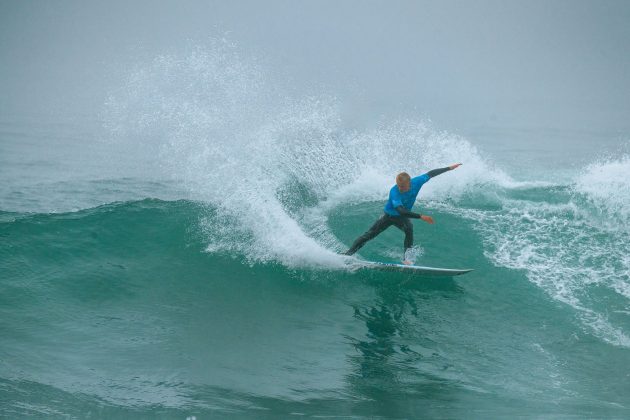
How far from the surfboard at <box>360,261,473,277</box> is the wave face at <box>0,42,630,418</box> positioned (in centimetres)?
22

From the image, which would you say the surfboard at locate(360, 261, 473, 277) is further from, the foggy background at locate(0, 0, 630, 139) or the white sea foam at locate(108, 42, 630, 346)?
the foggy background at locate(0, 0, 630, 139)

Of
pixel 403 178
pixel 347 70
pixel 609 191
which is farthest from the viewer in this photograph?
pixel 347 70

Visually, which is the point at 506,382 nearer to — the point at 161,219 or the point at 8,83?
the point at 161,219

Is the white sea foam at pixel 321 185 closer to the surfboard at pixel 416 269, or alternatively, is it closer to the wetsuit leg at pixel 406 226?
the surfboard at pixel 416 269

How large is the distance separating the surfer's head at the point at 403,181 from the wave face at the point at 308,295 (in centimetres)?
175

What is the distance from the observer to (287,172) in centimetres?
1492

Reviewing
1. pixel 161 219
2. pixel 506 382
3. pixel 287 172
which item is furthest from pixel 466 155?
pixel 506 382

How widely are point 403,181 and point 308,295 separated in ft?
8.48

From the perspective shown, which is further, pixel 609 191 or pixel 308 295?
pixel 609 191

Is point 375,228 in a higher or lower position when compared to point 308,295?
higher

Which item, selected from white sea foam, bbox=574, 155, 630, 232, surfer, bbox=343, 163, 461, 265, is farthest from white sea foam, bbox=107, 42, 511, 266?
white sea foam, bbox=574, 155, 630, 232

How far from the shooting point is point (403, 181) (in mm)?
9562

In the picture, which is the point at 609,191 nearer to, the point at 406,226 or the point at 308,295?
the point at 406,226

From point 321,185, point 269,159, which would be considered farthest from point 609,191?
point 269,159
